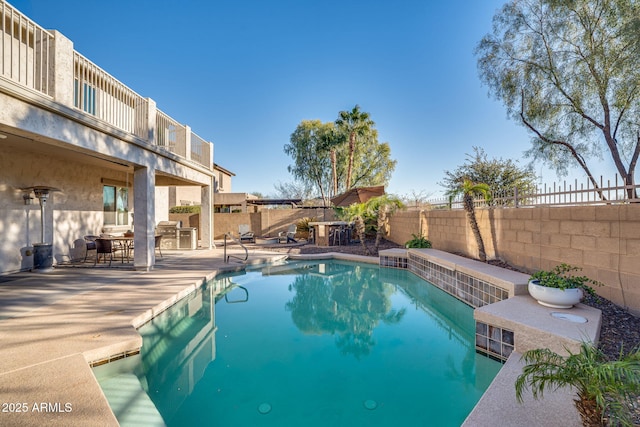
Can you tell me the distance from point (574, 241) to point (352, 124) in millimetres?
21899

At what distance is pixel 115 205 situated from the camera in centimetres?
1115

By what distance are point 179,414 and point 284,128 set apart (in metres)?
28.2

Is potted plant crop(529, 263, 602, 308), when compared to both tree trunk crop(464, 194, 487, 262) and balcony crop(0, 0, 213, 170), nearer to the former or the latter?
tree trunk crop(464, 194, 487, 262)

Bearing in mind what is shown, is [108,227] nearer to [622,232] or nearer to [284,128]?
[622,232]

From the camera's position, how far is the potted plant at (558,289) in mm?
3941

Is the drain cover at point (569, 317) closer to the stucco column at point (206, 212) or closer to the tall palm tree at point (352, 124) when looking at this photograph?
the stucco column at point (206, 212)

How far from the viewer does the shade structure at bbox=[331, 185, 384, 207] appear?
15.2 m

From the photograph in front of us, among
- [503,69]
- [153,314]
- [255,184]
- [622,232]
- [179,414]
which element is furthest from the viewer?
[255,184]

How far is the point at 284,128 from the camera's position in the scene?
29156 millimetres

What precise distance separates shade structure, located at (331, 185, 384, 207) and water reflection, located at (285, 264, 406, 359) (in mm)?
6195

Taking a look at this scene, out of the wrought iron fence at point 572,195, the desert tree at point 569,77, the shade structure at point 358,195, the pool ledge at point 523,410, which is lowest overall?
the pool ledge at point 523,410

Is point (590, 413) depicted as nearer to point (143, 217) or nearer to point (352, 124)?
point (143, 217)

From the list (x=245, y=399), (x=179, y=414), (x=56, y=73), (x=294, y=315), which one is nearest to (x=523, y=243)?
(x=294, y=315)

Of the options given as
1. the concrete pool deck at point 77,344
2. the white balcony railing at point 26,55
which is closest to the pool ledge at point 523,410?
the concrete pool deck at point 77,344
